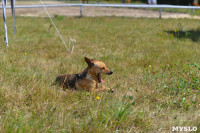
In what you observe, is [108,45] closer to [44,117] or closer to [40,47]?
[40,47]

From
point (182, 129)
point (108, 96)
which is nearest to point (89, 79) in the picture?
point (108, 96)

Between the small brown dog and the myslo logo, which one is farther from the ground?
the small brown dog

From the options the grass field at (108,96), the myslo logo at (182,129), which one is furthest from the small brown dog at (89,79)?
the myslo logo at (182,129)

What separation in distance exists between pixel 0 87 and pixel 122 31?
331 inches

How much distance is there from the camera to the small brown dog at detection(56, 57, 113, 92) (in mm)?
3963

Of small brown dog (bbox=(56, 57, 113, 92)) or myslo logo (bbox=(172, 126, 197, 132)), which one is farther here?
small brown dog (bbox=(56, 57, 113, 92))

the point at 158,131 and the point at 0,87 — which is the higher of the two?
the point at 0,87

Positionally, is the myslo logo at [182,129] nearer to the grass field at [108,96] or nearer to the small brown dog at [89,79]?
the grass field at [108,96]

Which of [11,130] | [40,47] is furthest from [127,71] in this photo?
[40,47]

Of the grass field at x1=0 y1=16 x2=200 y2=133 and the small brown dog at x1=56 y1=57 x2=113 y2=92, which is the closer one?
the grass field at x1=0 y1=16 x2=200 y2=133

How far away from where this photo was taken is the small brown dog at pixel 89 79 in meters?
3.96

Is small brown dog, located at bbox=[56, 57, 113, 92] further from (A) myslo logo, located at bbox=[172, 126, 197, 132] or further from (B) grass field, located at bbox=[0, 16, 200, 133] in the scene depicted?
(A) myslo logo, located at bbox=[172, 126, 197, 132]

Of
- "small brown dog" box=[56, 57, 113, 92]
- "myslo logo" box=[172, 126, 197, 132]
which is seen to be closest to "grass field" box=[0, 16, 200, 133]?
"myslo logo" box=[172, 126, 197, 132]

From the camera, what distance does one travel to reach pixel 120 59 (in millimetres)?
6281
